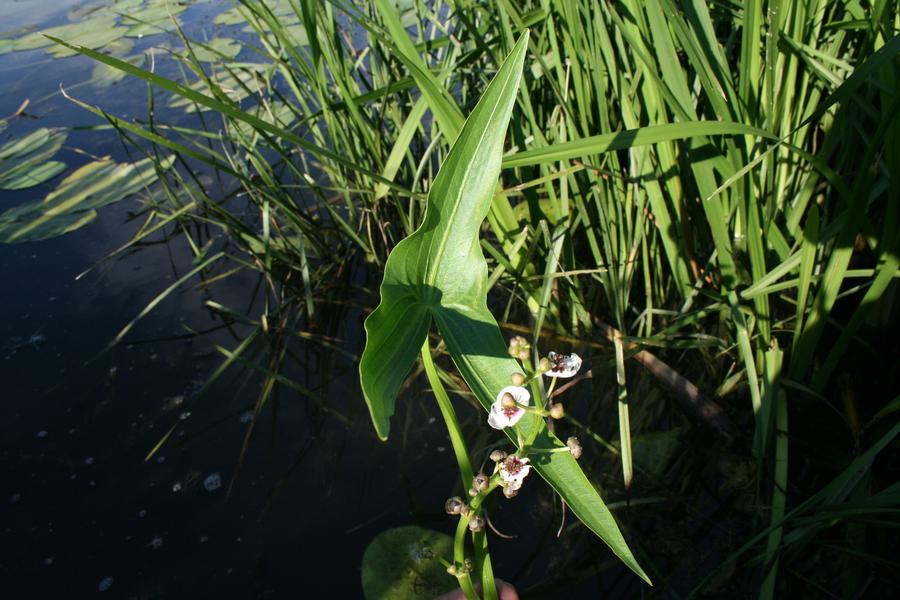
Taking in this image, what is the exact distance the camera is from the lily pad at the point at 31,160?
2523 mm

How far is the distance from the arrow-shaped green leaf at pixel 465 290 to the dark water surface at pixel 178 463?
58 cm

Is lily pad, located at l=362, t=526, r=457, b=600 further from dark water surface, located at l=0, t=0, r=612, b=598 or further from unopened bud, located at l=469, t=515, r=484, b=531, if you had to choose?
unopened bud, located at l=469, t=515, r=484, b=531

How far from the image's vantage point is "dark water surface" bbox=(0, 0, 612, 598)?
1252 mm

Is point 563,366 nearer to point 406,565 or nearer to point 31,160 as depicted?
point 406,565

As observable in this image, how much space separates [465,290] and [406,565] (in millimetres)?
670

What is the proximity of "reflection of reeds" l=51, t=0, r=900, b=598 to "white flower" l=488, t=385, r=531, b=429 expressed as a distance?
0.41 meters

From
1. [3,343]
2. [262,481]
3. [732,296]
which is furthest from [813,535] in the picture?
[3,343]

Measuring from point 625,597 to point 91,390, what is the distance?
136 centimetres

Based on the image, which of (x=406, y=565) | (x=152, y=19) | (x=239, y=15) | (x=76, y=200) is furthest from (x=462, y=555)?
(x=152, y=19)

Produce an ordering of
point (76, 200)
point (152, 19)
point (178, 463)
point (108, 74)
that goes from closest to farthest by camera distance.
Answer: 1. point (178, 463)
2. point (76, 200)
3. point (108, 74)
4. point (152, 19)

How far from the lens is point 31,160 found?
2.64 m

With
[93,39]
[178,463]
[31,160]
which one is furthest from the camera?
[93,39]

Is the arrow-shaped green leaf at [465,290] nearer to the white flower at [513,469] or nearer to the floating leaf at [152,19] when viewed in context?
the white flower at [513,469]

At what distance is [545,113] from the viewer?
1596 mm
